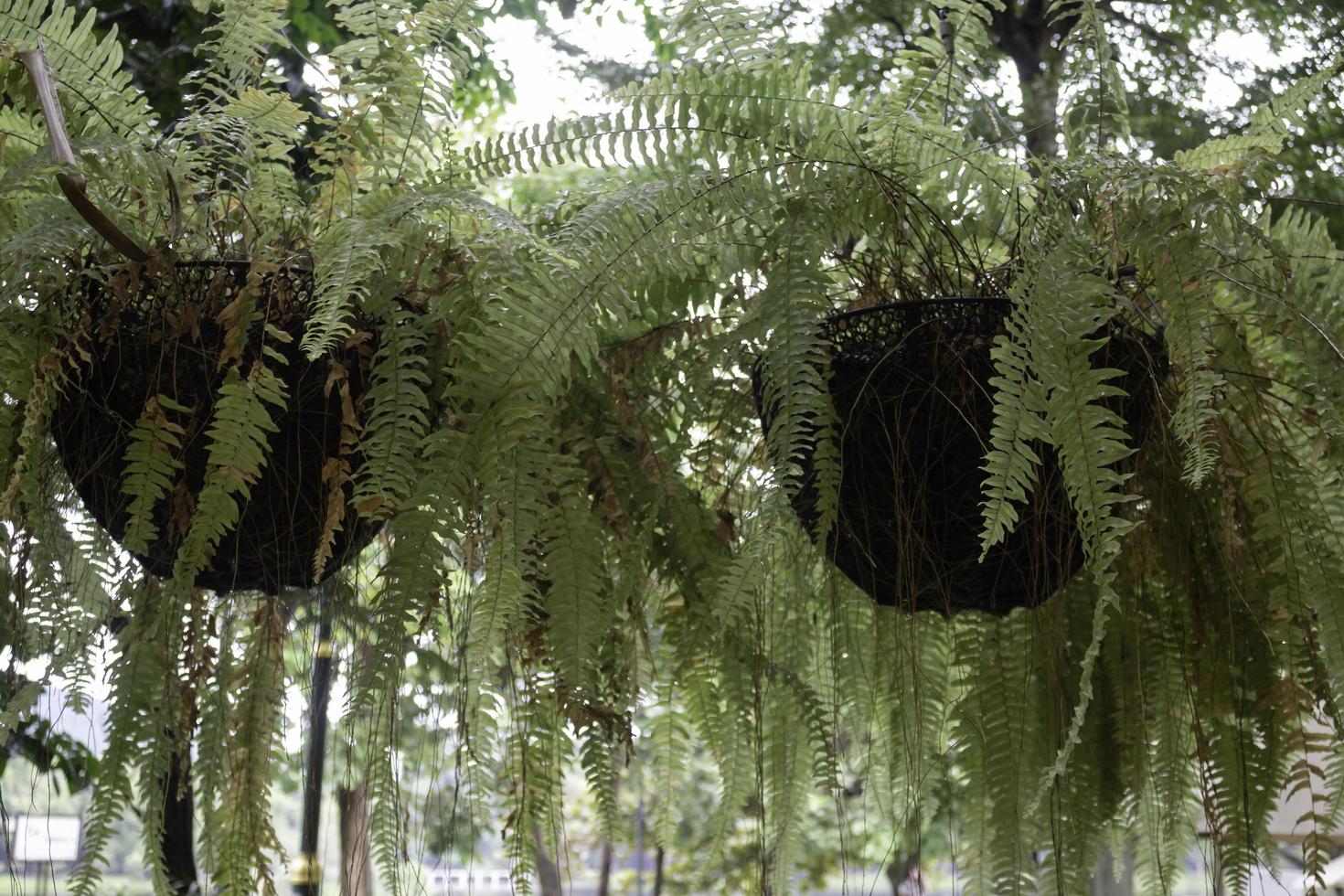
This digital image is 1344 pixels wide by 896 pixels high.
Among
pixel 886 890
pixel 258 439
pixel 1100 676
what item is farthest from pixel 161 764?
pixel 886 890

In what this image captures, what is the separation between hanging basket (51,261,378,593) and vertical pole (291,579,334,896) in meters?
0.12

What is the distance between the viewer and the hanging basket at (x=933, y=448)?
799 mm

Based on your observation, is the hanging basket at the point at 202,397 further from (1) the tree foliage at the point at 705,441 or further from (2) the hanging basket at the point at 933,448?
(2) the hanging basket at the point at 933,448

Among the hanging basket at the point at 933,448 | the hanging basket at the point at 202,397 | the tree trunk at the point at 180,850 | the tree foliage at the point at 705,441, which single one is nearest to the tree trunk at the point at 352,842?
the tree foliage at the point at 705,441

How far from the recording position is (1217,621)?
0.94m

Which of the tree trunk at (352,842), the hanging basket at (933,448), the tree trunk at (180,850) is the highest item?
the hanging basket at (933,448)

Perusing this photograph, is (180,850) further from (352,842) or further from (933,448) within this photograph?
(933,448)

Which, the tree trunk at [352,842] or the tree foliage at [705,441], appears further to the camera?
the tree trunk at [352,842]

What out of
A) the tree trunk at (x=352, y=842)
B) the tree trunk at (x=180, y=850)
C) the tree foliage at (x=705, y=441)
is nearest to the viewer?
the tree foliage at (x=705, y=441)

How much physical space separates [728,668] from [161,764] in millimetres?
457

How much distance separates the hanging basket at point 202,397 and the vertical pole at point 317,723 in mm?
125

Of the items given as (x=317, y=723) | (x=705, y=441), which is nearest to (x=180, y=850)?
(x=317, y=723)

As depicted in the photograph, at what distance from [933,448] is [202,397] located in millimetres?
494

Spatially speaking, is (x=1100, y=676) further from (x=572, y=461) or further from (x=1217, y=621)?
(x=572, y=461)
